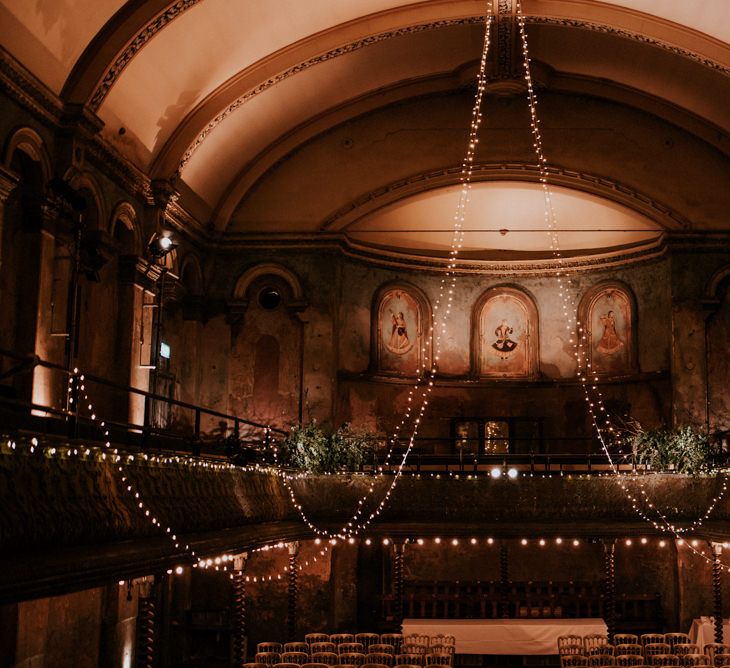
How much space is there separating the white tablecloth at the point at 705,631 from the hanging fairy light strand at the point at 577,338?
1.46 metres

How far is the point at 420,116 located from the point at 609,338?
7.42 meters

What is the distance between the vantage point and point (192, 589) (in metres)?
24.7

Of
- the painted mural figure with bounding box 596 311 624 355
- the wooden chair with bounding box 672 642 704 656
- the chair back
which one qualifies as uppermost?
the painted mural figure with bounding box 596 311 624 355

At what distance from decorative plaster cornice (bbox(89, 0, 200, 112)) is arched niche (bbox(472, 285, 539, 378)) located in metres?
12.6

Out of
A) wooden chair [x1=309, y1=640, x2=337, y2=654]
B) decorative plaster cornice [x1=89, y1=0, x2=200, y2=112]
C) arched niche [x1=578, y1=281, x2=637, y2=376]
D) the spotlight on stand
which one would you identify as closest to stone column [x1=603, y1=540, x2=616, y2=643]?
arched niche [x1=578, y1=281, x2=637, y2=376]

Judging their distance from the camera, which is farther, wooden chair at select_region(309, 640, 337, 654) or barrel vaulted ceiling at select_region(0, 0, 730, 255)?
barrel vaulted ceiling at select_region(0, 0, 730, 255)

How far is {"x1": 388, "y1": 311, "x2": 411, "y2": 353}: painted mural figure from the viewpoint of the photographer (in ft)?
92.7

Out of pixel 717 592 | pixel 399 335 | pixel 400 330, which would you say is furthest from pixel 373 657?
pixel 400 330

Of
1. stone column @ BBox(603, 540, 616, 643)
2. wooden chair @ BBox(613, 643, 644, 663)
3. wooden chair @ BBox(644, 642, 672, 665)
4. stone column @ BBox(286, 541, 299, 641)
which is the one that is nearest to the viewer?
wooden chair @ BBox(613, 643, 644, 663)

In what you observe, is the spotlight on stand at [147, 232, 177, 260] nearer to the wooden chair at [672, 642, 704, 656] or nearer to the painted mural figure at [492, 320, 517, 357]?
the painted mural figure at [492, 320, 517, 357]

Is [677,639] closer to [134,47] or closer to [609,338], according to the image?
[609,338]

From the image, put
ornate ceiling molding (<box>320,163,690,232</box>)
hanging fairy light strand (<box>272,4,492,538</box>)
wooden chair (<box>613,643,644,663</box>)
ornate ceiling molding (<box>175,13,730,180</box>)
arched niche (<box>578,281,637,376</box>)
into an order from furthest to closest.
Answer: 1. arched niche (<box>578,281,637,376</box>)
2. ornate ceiling molding (<box>320,163,690,232</box>)
3. hanging fairy light strand (<box>272,4,492,538</box>)
4. ornate ceiling molding (<box>175,13,730,180</box>)
5. wooden chair (<box>613,643,644,663</box>)

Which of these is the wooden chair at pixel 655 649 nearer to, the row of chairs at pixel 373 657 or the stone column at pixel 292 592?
the row of chairs at pixel 373 657

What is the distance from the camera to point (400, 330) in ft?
93.1
